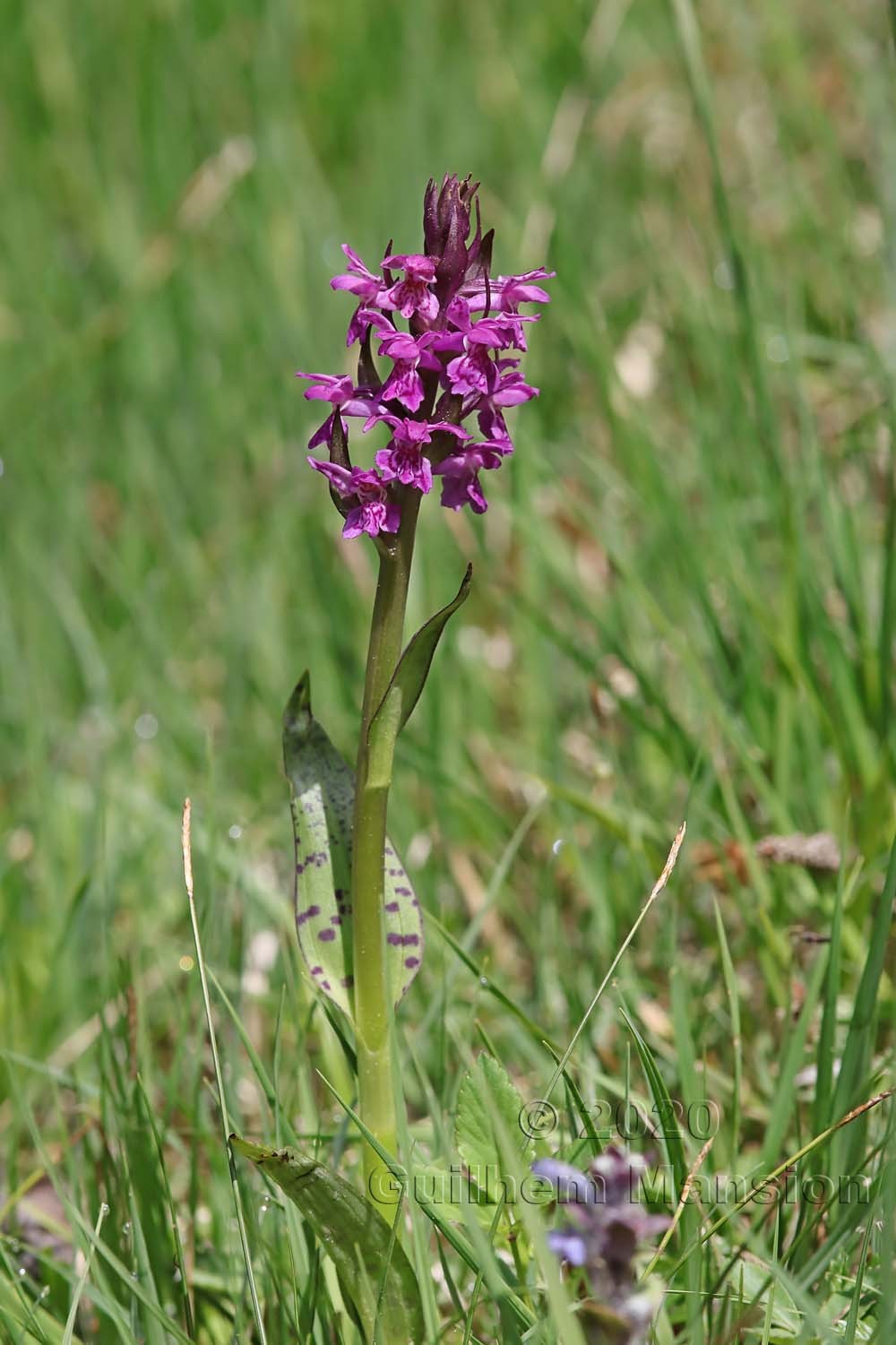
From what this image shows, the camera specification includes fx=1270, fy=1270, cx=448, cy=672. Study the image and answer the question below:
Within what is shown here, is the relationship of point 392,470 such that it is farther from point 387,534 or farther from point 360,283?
point 360,283

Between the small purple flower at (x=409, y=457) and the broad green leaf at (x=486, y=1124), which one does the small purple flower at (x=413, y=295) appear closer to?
the small purple flower at (x=409, y=457)

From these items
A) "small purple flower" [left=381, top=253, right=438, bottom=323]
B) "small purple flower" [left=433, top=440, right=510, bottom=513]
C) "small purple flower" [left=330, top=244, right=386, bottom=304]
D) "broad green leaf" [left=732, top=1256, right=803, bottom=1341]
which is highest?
"small purple flower" [left=330, top=244, right=386, bottom=304]

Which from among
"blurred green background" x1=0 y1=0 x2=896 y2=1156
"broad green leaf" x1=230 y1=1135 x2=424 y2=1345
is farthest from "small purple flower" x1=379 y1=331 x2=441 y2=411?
"broad green leaf" x1=230 y1=1135 x2=424 y2=1345

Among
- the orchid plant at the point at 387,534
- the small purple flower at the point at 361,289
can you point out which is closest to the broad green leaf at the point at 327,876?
the orchid plant at the point at 387,534

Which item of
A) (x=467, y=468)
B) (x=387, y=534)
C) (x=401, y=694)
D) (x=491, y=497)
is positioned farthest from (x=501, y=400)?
(x=491, y=497)

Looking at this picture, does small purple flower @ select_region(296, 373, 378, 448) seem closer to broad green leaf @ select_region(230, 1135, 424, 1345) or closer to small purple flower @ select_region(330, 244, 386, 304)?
small purple flower @ select_region(330, 244, 386, 304)

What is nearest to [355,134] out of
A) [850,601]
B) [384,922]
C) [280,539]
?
[280,539]
